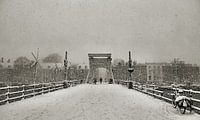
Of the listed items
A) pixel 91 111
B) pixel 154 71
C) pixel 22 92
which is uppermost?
pixel 154 71

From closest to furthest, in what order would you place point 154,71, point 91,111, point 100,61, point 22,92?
point 91,111 < point 22,92 < point 100,61 < point 154,71

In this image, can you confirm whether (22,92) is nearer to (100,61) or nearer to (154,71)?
(100,61)

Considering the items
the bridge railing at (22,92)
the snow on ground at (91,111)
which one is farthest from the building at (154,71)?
the snow on ground at (91,111)

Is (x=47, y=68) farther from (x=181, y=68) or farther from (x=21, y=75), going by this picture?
(x=181, y=68)

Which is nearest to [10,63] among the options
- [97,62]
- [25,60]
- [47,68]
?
[25,60]

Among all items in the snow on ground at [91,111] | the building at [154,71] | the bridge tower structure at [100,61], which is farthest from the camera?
the building at [154,71]

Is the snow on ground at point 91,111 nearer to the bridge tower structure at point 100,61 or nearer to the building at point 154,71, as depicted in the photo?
the bridge tower structure at point 100,61

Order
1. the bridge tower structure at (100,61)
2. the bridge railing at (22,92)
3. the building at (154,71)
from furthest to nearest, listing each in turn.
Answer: the building at (154,71) < the bridge tower structure at (100,61) < the bridge railing at (22,92)

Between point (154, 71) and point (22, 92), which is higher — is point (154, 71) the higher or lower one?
the higher one

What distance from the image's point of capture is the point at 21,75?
217ft

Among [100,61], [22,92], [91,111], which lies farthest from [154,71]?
[91,111]

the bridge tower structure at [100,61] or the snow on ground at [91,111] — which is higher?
the bridge tower structure at [100,61]

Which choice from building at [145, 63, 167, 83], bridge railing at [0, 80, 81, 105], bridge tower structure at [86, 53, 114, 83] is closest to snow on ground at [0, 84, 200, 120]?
bridge railing at [0, 80, 81, 105]

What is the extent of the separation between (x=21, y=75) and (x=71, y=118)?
6349 centimetres
